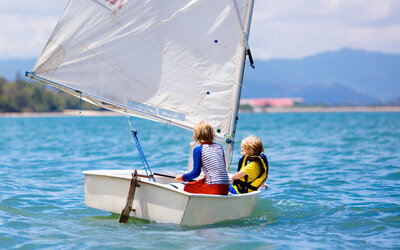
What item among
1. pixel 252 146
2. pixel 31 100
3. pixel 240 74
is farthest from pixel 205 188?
pixel 31 100

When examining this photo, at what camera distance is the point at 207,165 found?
6.57 meters

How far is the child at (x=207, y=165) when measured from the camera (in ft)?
21.4

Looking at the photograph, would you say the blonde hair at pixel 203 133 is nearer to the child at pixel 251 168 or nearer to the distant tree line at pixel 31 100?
the child at pixel 251 168

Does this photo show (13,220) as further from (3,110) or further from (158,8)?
(3,110)

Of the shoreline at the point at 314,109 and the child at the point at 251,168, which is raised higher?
the shoreline at the point at 314,109

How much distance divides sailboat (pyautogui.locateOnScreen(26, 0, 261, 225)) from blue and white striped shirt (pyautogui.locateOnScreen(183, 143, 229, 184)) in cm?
71

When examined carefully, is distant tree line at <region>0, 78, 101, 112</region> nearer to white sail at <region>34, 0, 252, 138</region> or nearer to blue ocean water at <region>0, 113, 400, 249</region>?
blue ocean water at <region>0, 113, 400, 249</region>

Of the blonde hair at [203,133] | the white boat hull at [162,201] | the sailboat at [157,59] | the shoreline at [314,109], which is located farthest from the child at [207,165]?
the shoreline at [314,109]

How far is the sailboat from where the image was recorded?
24.1 feet

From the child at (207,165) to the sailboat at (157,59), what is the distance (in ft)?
2.13

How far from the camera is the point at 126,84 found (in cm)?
777

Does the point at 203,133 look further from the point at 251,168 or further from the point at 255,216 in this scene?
the point at 255,216

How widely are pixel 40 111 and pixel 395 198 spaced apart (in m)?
114

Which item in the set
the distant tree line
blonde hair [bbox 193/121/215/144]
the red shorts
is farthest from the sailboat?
the distant tree line
